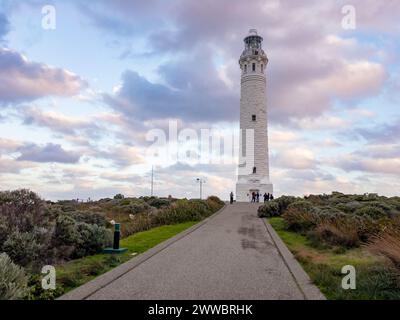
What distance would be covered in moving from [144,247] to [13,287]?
711cm

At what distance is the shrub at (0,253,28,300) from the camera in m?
6.64

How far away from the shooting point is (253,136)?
51.0m

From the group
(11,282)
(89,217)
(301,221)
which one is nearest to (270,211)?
(301,221)

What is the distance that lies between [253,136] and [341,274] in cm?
4186

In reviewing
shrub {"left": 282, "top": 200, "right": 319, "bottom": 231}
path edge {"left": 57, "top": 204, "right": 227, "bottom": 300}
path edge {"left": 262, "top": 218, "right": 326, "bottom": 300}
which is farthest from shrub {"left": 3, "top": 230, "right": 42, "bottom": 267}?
shrub {"left": 282, "top": 200, "right": 319, "bottom": 231}

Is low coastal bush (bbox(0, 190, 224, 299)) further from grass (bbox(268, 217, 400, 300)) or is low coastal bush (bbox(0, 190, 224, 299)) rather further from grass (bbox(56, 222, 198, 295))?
grass (bbox(268, 217, 400, 300))

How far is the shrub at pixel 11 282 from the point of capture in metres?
6.64

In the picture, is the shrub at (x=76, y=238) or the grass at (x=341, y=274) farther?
the shrub at (x=76, y=238)

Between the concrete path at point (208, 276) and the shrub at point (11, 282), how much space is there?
0.86 meters

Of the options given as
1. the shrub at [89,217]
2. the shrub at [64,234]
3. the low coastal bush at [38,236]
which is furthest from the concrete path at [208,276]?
the shrub at [89,217]

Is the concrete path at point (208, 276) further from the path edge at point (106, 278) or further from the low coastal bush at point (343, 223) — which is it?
the low coastal bush at point (343, 223)
